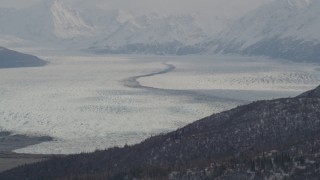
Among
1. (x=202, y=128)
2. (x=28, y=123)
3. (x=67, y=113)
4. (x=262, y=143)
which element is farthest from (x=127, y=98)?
(x=262, y=143)

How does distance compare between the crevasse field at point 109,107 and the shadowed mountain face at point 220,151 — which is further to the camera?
the crevasse field at point 109,107

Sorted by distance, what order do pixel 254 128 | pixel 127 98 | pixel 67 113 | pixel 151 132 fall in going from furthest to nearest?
pixel 127 98
pixel 67 113
pixel 151 132
pixel 254 128

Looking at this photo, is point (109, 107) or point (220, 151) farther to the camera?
point (109, 107)

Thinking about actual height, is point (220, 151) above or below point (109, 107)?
below

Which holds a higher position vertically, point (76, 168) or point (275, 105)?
point (275, 105)

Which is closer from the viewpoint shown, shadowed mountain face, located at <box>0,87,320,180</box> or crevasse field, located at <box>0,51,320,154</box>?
shadowed mountain face, located at <box>0,87,320,180</box>

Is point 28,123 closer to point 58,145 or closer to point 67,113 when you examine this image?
point 67,113

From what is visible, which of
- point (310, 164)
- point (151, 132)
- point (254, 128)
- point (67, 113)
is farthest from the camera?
point (67, 113)

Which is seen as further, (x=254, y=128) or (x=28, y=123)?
(x=28, y=123)
